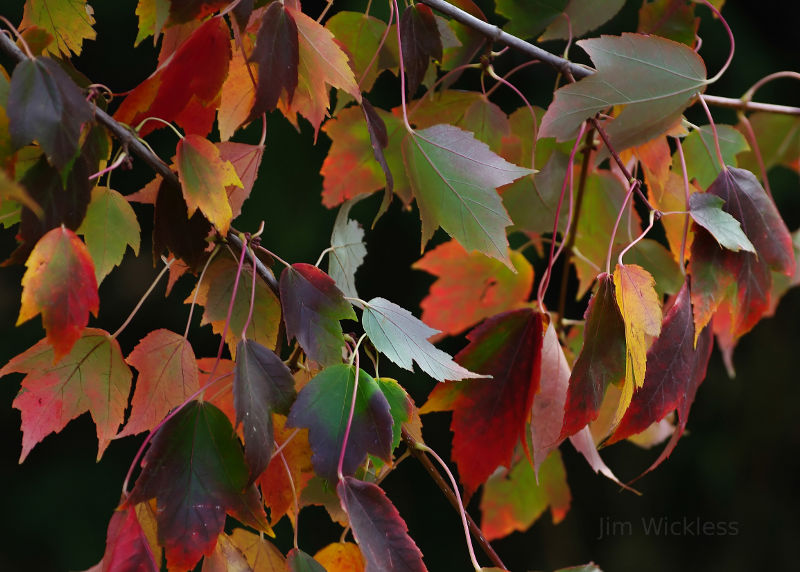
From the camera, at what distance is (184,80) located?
1.19ft

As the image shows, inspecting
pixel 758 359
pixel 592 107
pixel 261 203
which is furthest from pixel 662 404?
pixel 758 359

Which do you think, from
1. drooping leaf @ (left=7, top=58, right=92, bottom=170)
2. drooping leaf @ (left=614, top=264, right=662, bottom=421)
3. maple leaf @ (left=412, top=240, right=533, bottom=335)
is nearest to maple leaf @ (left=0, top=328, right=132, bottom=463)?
drooping leaf @ (left=7, top=58, right=92, bottom=170)

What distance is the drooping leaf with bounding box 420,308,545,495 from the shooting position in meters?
0.42

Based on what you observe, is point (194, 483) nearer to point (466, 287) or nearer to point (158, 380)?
point (158, 380)

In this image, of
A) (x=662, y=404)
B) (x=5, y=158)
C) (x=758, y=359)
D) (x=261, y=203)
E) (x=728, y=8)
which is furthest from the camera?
(x=758, y=359)

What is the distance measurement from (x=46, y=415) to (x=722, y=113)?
4.69 ft

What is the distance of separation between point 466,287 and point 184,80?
0.36m

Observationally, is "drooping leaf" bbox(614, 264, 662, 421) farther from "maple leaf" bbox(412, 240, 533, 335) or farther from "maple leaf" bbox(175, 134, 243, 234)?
"maple leaf" bbox(412, 240, 533, 335)

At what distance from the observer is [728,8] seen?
1664mm

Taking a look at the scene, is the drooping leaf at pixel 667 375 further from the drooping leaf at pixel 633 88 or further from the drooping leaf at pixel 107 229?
the drooping leaf at pixel 107 229

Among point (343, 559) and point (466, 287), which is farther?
point (466, 287)

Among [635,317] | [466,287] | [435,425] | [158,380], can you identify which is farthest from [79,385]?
[435,425]

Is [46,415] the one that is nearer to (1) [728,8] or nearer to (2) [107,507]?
(2) [107,507]

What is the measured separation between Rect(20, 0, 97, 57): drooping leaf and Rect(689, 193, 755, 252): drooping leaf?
0.31 m
